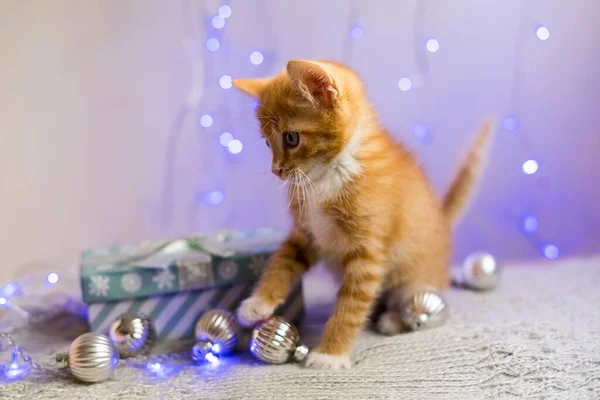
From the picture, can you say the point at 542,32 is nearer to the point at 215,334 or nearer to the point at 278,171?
the point at 278,171

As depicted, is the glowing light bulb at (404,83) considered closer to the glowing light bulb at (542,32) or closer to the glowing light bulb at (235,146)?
the glowing light bulb at (542,32)

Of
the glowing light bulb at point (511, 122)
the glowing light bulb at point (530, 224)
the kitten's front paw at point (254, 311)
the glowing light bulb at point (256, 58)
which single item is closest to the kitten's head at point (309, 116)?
the kitten's front paw at point (254, 311)

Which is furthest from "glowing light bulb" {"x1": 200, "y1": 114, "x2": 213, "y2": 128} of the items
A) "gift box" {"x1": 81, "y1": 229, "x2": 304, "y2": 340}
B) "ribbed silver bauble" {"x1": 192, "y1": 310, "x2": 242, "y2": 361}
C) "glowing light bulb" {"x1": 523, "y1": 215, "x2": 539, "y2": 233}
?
"glowing light bulb" {"x1": 523, "y1": 215, "x2": 539, "y2": 233}

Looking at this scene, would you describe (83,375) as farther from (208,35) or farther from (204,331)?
(208,35)

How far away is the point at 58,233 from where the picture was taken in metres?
1.55

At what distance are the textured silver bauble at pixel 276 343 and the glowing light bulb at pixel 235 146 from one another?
587 mm

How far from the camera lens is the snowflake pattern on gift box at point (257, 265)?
1159 mm

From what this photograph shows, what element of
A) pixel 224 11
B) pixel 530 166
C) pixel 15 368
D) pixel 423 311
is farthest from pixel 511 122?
pixel 15 368

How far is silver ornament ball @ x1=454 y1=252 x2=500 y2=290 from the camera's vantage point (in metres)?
1.35

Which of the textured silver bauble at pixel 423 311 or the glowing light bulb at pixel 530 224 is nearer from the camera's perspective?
the textured silver bauble at pixel 423 311

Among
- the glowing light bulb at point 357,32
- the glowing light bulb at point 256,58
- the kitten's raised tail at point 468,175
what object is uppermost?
the glowing light bulb at point 357,32

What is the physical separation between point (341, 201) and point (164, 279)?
391mm

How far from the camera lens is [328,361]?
3.19 feet

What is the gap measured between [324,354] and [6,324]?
723 mm
